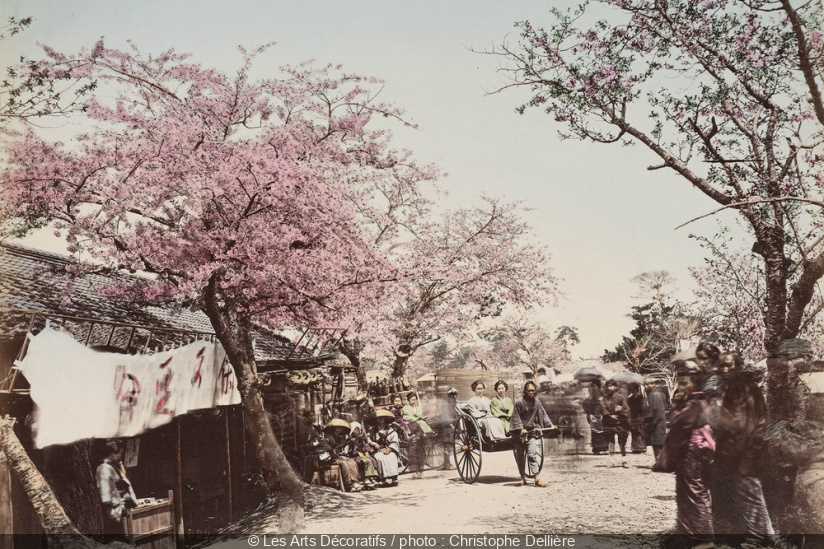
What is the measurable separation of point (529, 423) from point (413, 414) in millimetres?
3592

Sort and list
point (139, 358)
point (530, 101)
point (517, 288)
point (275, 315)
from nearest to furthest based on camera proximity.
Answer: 1. point (139, 358)
2. point (530, 101)
3. point (275, 315)
4. point (517, 288)

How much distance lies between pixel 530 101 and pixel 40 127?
22.5 feet

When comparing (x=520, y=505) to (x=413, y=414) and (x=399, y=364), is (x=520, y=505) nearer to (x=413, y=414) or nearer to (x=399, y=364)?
(x=413, y=414)

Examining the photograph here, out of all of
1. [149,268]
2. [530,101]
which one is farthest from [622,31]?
[149,268]

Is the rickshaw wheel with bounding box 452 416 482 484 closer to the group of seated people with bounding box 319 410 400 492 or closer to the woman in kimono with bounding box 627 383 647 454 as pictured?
the group of seated people with bounding box 319 410 400 492

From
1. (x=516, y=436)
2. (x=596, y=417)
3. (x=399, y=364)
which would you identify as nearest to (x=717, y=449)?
(x=516, y=436)

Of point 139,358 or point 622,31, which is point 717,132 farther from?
point 139,358

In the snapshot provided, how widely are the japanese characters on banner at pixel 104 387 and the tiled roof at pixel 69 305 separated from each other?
39cm

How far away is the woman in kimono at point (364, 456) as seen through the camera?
400 inches

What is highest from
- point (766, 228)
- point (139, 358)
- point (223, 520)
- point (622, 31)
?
point (622, 31)

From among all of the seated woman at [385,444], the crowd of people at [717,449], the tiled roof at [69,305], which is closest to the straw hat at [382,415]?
the seated woman at [385,444]

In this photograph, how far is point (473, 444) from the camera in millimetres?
9625

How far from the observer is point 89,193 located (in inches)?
299

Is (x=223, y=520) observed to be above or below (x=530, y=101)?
below
